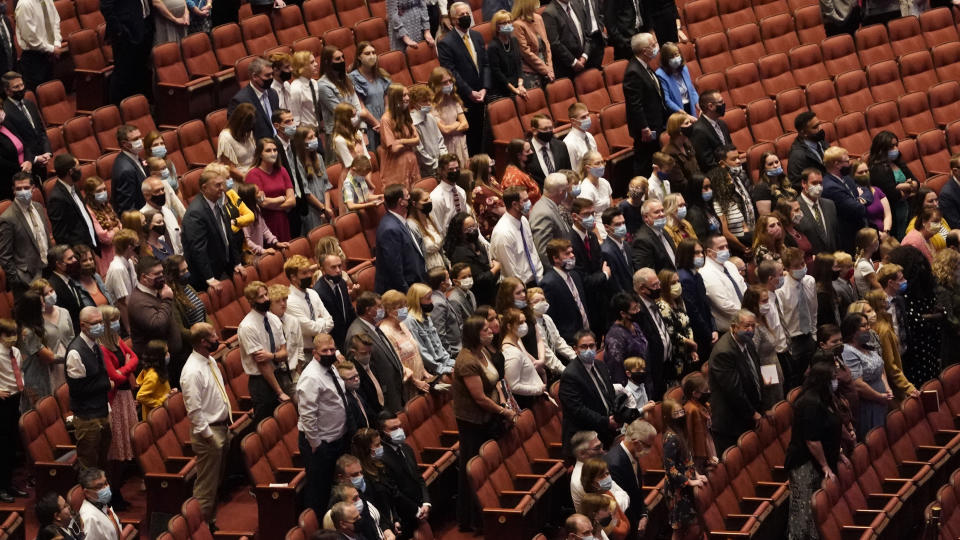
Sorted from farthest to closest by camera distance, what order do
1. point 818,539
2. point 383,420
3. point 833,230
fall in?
point 833,230
point 818,539
point 383,420

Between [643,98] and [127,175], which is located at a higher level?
[127,175]

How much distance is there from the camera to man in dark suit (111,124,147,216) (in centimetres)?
863

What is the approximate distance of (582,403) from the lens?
296 inches

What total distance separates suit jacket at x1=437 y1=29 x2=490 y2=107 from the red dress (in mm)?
1662

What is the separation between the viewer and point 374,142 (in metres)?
10.0

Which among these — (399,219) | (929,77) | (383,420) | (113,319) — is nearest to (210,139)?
(399,219)

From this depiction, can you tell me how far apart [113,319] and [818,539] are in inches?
124

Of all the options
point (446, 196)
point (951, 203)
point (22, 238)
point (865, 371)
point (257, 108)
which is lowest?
Answer: point (865, 371)

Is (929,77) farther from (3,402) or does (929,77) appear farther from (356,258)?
(3,402)

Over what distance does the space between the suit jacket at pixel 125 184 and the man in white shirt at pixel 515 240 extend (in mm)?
1761

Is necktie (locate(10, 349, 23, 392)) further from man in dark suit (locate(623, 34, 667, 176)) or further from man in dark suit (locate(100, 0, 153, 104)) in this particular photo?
man in dark suit (locate(623, 34, 667, 176))

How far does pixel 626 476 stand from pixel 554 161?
293cm

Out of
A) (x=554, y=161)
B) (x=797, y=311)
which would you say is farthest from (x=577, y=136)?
(x=797, y=311)

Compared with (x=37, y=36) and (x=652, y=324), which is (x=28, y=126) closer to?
(x=37, y=36)
